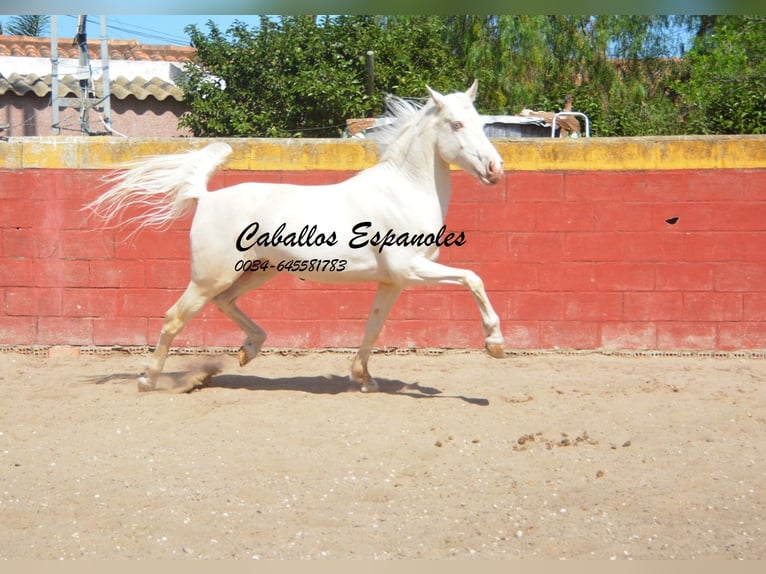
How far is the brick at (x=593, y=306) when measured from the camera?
26.2 ft

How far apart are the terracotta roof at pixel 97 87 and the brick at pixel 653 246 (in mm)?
10274

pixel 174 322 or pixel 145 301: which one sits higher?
pixel 174 322

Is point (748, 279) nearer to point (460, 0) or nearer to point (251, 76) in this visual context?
point (460, 0)

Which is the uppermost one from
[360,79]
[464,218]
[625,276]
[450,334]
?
[360,79]

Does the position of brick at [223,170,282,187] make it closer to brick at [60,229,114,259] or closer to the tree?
brick at [60,229,114,259]

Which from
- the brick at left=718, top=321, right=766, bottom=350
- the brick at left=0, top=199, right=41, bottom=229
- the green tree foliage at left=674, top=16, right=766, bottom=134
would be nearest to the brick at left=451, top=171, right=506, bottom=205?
the brick at left=718, top=321, right=766, bottom=350

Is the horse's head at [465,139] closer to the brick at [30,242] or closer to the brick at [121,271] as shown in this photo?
the brick at [121,271]

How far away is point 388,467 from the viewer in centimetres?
473

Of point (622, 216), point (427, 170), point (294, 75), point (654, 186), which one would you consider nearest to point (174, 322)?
point (427, 170)

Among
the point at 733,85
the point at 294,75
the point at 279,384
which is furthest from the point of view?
the point at 294,75

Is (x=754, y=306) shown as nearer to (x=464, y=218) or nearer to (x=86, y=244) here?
(x=464, y=218)

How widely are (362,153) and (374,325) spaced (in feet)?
7.14

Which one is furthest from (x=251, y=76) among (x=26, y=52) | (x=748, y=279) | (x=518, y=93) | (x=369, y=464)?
(x=369, y=464)

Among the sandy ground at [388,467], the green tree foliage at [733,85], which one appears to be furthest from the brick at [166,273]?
the green tree foliage at [733,85]
